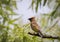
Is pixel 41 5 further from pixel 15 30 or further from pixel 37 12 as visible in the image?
pixel 15 30

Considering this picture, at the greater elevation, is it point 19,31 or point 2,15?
point 2,15

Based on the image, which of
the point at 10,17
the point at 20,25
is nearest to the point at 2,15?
the point at 10,17

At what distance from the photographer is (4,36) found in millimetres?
1509

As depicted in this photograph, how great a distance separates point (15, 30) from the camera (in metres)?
1.51

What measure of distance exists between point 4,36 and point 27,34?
0.19 m

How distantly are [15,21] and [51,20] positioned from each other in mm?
298

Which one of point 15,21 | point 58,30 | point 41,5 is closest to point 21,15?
point 15,21

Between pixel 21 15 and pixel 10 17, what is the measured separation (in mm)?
93

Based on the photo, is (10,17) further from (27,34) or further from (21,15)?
(27,34)

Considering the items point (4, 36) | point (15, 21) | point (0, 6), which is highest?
point (0, 6)

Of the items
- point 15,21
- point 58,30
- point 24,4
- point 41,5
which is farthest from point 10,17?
point 58,30

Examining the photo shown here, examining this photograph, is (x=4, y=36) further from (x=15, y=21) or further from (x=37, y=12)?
(x=37, y=12)

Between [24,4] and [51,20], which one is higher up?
[24,4]

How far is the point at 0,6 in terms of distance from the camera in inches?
60.6
